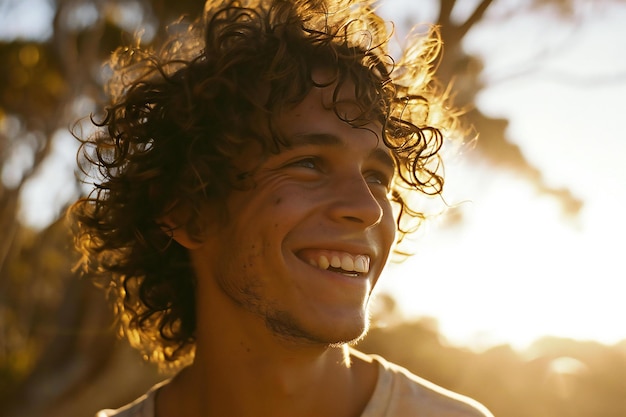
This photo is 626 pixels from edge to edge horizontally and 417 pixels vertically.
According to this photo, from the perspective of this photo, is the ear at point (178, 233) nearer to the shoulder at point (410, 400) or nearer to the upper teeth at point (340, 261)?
the upper teeth at point (340, 261)

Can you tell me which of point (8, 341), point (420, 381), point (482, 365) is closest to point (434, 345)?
point (482, 365)

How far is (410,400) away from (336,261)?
65 centimetres

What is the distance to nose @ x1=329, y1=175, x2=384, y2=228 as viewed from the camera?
276cm

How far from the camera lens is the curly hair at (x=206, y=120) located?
3.07 m

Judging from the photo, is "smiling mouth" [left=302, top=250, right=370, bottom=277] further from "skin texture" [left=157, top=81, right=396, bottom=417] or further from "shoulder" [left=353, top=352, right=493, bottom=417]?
"shoulder" [left=353, top=352, right=493, bottom=417]

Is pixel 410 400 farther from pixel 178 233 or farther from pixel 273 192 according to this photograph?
pixel 178 233

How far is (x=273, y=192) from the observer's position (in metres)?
2.86

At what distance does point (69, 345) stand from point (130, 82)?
561cm

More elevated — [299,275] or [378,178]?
[378,178]

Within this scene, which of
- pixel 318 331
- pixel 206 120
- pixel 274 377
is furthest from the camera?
pixel 206 120

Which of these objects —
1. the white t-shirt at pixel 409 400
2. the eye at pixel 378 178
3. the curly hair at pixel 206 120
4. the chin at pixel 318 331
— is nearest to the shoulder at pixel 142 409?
the curly hair at pixel 206 120

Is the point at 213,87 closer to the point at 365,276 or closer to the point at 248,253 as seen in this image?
the point at 248,253

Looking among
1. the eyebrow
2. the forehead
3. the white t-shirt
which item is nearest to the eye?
the forehead

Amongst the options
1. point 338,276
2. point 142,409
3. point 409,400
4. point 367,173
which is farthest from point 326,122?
point 142,409
